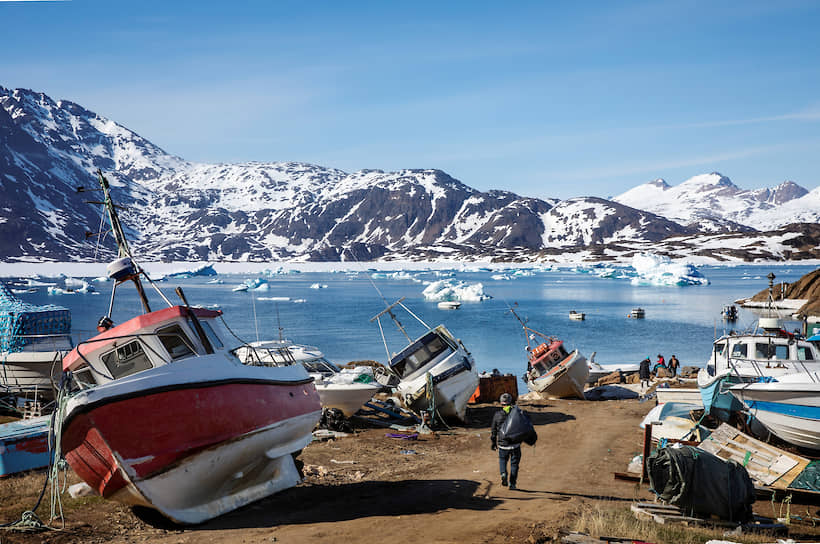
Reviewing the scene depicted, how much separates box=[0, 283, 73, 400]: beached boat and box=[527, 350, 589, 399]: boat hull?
1799 centimetres

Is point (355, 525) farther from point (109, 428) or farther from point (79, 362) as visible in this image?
point (79, 362)

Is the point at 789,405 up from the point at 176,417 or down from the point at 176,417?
down

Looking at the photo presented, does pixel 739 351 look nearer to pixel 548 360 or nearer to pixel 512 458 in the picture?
pixel 548 360

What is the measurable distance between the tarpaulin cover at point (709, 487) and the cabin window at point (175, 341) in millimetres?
8561

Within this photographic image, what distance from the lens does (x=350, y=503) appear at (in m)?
12.2

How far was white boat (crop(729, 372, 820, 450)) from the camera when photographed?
1495 cm

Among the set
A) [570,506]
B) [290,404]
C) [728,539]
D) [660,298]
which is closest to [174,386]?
[290,404]

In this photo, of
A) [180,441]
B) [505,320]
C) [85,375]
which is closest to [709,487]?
[180,441]

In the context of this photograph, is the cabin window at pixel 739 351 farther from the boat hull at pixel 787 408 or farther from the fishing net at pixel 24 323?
the fishing net at pixel 24 323

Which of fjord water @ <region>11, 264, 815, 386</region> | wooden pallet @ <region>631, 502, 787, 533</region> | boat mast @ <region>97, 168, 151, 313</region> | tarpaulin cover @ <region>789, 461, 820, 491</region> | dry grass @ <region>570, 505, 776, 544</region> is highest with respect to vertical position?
boat mast @ <region>97, 168, 151, 313</region>

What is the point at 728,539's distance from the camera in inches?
368

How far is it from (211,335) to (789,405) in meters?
12.9

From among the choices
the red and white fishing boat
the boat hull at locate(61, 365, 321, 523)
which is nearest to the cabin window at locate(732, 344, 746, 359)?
the red and white fishing boat

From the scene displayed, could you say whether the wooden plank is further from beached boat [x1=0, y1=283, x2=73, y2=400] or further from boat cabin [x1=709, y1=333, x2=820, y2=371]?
beached boat [x1=0, y1=283, x2=73, y2=400]
